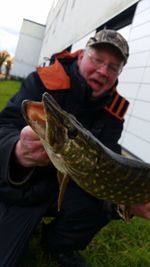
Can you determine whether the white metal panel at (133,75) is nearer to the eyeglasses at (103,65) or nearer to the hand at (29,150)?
the eyeglasses at (103,65)

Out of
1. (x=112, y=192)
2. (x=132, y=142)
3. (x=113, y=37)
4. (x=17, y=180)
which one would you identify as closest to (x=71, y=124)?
(x=112, y=192)

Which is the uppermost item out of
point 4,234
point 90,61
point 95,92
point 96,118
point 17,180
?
point 90,61

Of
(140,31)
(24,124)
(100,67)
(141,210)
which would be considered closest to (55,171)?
(24,124)

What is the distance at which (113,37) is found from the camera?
2.51 metres

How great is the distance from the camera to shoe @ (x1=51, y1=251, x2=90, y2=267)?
2395mm

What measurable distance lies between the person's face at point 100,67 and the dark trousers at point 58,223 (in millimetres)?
624

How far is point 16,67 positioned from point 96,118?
113 feet

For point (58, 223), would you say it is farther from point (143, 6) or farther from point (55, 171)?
point (143, 6)

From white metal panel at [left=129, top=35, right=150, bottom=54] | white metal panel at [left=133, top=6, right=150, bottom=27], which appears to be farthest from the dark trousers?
white metal panel at [left=133, top=6, right=150, bottom=27]

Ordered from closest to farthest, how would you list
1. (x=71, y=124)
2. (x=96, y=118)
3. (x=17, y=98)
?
(x=71, y=124) → (x=17, y=98) → (x=96, y=118)

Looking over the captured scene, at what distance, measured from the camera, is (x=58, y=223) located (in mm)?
2398

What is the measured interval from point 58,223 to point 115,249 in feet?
1.98

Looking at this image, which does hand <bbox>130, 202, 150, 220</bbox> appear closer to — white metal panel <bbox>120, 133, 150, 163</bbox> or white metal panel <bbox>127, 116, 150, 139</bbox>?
white metal panel <bbox>120, 133, 150, 163</bbox>

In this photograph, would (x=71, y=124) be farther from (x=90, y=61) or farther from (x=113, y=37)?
(x=113, y=37)
